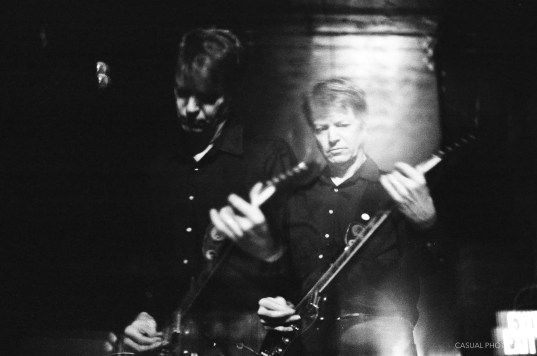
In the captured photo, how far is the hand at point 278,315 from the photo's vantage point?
291 cm

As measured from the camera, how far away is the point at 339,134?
3.13m

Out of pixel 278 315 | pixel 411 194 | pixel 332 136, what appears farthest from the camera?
pixel 332 136

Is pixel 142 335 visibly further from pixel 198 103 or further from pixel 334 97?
pixel 334 97

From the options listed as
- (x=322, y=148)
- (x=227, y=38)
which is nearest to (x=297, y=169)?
(x=322, y=148)

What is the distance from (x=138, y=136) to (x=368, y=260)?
4.73ft

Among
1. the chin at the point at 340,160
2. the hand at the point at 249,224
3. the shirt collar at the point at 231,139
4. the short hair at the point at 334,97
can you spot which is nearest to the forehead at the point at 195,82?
the shirt collar at the point at 231,139

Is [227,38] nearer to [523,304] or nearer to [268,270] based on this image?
[268,270]

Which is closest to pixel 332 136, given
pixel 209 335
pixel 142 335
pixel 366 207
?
pixel 366 207

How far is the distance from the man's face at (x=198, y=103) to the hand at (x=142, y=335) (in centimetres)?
105

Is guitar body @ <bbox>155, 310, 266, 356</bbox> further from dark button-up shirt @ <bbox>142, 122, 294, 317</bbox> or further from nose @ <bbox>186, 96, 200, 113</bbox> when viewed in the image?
nose @ <bbox>186, 96, 200, 113</bbox>

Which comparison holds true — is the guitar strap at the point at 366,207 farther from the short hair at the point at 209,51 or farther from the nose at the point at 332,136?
the short hair at the point at 209,51

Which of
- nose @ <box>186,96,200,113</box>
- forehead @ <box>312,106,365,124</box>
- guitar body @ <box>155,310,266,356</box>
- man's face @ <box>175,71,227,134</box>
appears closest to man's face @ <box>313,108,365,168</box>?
forehead @ <box>312,106,365,124</box>

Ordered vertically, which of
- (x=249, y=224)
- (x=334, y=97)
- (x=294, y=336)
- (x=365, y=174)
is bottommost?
(x=294, y=336)

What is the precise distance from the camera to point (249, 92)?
3168mm
